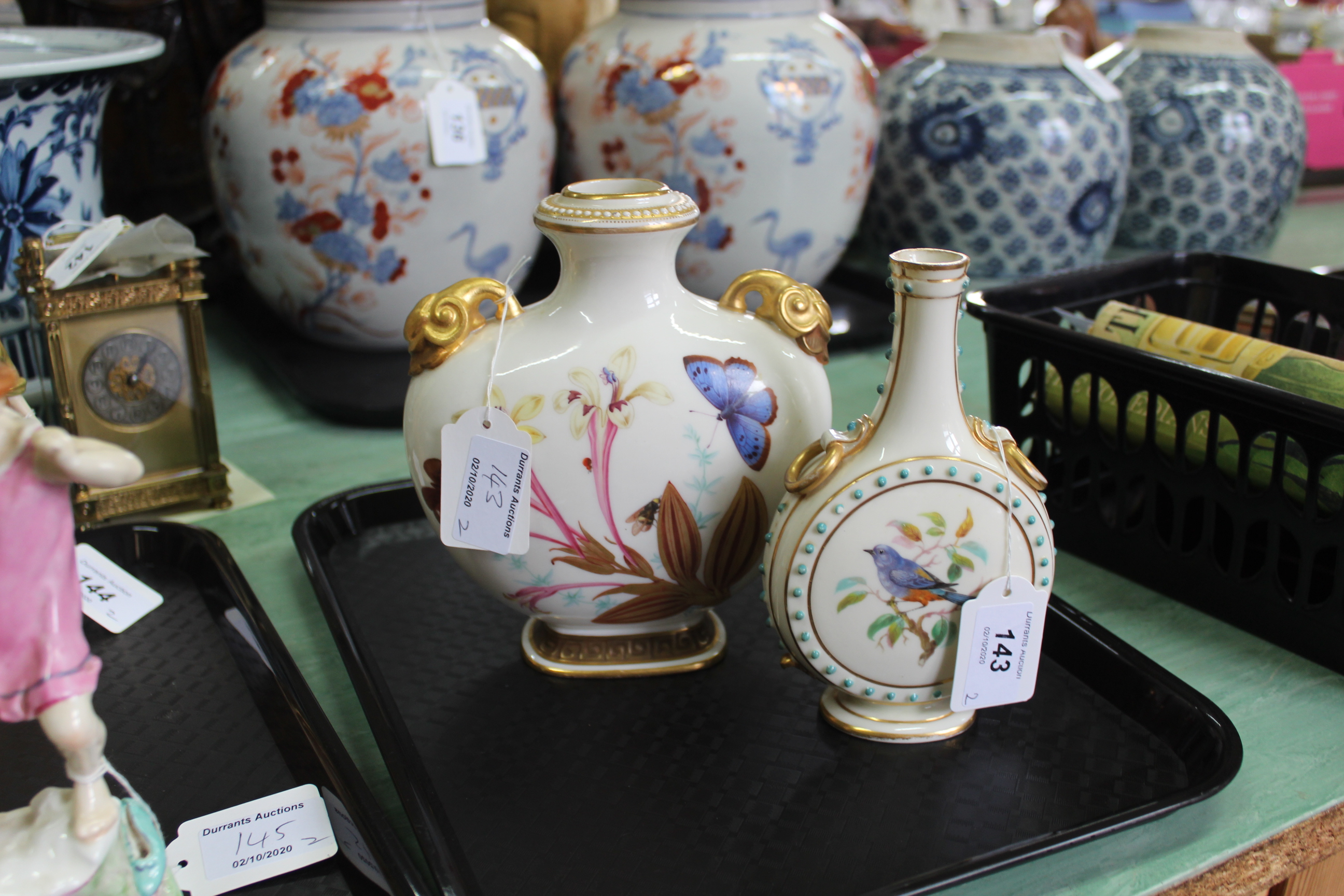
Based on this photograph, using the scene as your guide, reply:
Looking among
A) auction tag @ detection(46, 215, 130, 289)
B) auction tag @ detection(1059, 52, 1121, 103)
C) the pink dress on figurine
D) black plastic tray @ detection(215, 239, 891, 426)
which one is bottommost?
black plastic tray @ detection(215, 239, 891, 426)

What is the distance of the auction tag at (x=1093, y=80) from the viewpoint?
1240 millimetres

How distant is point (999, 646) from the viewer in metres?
0.53

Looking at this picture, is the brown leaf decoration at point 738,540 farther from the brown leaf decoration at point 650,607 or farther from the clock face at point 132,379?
the clock face at point 132,379

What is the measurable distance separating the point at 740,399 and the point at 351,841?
0.27 meters

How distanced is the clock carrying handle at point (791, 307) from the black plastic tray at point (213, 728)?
298 mm

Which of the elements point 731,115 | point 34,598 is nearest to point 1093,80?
point 731,115

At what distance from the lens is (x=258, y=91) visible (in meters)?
Result: 0.96

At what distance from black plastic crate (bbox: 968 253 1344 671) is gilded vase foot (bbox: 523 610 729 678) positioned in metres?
0.29

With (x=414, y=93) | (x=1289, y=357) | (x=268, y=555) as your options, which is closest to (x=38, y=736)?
(x=268, y=555)

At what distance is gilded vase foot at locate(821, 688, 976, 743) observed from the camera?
555 mm

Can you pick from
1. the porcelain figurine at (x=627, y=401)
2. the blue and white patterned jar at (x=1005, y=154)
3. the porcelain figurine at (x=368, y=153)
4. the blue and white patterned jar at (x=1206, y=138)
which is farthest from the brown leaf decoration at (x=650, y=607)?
the blue and white patterned jar at (x=1206, y=138)

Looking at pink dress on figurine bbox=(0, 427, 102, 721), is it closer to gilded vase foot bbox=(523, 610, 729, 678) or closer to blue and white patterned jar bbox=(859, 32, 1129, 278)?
gilded vase foot bbox=(523, 610, 729, 678)

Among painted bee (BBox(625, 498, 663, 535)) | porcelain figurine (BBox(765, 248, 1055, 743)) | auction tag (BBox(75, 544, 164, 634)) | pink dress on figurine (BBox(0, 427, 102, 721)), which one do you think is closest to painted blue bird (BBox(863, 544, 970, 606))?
porcelain figurine (BBox(765, 248, 1055, 743))

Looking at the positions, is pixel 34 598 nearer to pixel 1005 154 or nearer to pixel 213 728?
pixel 213 728
